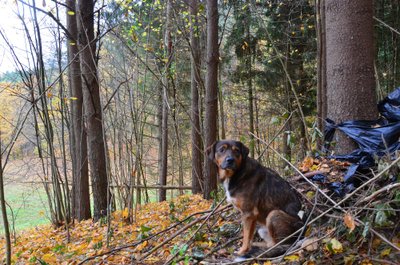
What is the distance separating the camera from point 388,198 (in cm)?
345

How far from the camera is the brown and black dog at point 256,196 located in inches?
154

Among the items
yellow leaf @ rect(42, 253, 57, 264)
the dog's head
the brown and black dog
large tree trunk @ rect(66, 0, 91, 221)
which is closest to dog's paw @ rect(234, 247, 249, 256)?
the brown and black dog

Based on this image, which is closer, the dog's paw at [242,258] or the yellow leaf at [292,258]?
the yellow leaf at [292,258]

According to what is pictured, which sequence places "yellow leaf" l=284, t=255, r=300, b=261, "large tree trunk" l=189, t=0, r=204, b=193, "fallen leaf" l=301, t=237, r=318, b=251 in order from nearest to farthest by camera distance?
"fallen leaf" l=301, t=237, r=318, b=251
"yellow leaf" l=284, t=255, r=300, b=261
"large tree trunk" l=189, t=0, r=204, b=193

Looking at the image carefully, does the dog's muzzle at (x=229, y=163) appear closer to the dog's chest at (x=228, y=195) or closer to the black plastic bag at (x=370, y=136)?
the dog's chest at (x=228, y=195)

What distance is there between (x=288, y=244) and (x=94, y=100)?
5.91 meters

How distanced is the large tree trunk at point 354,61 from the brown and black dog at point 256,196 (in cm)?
147

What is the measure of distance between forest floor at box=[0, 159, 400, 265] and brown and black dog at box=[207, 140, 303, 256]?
0.79 feet

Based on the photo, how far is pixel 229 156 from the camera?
411cm

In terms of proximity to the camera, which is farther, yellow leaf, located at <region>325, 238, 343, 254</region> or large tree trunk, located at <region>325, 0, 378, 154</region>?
large tree trunk, located at <region>325, 0, 378, 154</region>

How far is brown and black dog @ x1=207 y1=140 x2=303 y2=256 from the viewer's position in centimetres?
392

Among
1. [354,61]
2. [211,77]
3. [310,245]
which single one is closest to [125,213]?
[211,77]

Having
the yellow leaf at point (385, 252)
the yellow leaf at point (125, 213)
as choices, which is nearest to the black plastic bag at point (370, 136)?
the yellow leaf at point (385, 252)

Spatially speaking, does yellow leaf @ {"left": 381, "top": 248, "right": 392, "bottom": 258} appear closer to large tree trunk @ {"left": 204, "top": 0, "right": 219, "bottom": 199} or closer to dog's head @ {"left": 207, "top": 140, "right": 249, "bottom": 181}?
dog's head @ {"left": 207, "top": 140, "right": 249, "bottom": 181}
